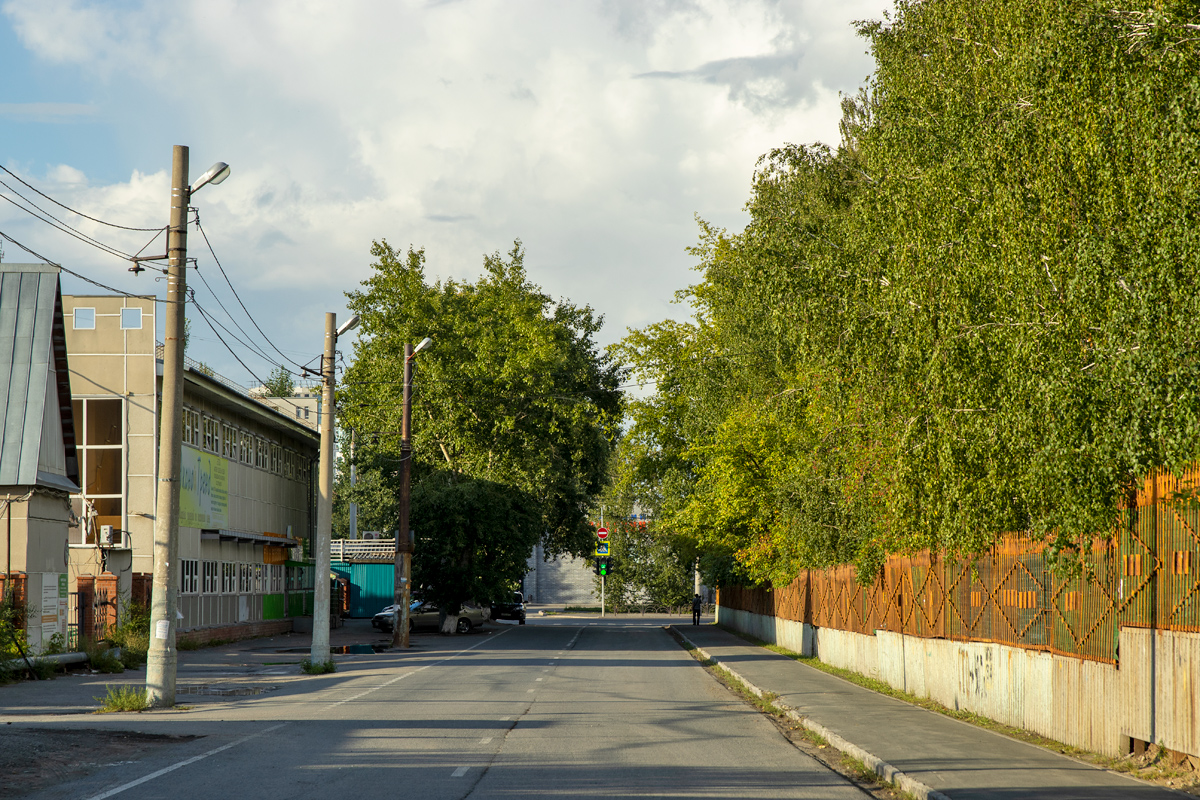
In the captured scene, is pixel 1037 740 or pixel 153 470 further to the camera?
pixel 153 470

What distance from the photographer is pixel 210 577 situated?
125 feet

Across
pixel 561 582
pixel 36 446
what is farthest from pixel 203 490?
pixel 561 582

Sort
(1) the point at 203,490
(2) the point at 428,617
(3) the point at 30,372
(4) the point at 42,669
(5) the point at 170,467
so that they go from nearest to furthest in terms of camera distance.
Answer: (5) the point at 170,467 → (4) the point at 42,669 → (3) the point at 30,372 → (1) the point at 203,490 → (2) the point at 428,617

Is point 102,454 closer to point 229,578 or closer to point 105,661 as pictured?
point 229,578

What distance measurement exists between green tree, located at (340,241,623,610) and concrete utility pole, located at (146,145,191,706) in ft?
99.9

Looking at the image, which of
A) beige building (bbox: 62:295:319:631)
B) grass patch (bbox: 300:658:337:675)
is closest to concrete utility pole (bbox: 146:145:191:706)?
grass patch (bbox: 300:658:337:675)

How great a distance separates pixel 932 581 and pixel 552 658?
46.5ft

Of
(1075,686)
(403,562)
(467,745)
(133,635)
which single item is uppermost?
(1075,686)

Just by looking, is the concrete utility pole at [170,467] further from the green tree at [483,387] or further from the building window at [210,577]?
the green tree at [483,387]

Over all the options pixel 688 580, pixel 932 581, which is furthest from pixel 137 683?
pixel 688 580

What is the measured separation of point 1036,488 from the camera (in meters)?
12.3

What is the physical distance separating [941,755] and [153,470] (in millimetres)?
26833

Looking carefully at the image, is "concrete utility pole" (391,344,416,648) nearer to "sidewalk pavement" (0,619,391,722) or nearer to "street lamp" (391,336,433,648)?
"street lamp" (391,336,433,648)

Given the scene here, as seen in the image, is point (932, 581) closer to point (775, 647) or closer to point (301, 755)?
point (301, 755)
